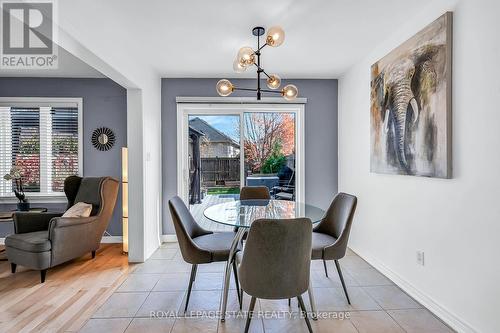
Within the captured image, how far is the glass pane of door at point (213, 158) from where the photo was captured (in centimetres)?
425

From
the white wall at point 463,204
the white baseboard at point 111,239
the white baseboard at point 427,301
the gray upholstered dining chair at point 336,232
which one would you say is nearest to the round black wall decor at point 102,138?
the white baseboard at point 111,239

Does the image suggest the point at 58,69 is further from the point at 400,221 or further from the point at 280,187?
the point at 400,221

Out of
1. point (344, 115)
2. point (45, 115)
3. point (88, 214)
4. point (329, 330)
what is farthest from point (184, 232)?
point (45, 115)

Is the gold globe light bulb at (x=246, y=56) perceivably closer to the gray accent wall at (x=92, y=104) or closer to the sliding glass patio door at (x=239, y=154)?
the sliding glass patio door at (x=239, y=154)

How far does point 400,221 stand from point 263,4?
226 centimetres

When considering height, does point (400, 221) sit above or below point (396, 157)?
below

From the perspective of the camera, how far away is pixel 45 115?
4.03 m

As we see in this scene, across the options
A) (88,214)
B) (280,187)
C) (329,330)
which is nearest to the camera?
(329,330)

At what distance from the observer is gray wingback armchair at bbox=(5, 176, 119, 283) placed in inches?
111

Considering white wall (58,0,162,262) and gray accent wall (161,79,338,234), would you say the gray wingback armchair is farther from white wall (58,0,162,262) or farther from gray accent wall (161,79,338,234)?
gray accent wall (161,79,338,234)

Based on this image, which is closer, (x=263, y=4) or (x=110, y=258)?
(x=263, y=4)

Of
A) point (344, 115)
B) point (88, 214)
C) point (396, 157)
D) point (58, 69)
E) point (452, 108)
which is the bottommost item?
point (88, 214)

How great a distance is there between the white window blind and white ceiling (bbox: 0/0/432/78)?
0.85 meters

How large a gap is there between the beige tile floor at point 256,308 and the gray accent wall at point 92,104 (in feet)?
6.06
